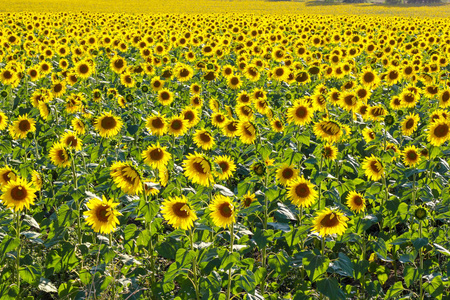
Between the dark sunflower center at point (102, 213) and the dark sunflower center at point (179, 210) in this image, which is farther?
the dark sunflower center at point (102, 213)

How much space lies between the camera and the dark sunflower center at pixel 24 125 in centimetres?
584

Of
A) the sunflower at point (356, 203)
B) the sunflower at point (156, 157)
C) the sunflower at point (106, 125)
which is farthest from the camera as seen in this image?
the sunflower at point (106, 125)

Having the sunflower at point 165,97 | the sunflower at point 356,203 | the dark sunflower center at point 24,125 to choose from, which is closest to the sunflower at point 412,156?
the sunflower at point 356,203

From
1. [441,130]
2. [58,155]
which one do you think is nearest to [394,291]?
[441,130]

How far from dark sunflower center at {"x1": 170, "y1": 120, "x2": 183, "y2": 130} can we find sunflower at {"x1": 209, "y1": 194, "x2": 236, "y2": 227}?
193cm

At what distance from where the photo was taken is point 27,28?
17094mm

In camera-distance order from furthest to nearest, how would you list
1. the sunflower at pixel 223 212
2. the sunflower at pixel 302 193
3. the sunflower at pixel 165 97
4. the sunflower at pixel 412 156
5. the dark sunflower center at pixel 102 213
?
the sunflower at pixel 165 97, the sunflower at pixel 412 156, the sunflower at pixel 302 193, the dark sunflower center at pixel 102 213, the sunflower at pixel 223 212

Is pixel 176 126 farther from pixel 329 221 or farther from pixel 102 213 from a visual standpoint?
pixel 329 221

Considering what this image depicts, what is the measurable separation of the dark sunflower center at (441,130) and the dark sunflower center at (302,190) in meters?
1.91

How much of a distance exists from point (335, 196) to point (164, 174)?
1.66m

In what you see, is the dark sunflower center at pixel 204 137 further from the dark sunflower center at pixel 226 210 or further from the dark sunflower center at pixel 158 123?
the dark sunflower center at pixel 226 210

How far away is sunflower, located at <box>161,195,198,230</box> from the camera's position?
3.40 meters

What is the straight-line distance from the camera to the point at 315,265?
356 cm

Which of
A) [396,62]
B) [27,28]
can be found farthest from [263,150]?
[27,28]
